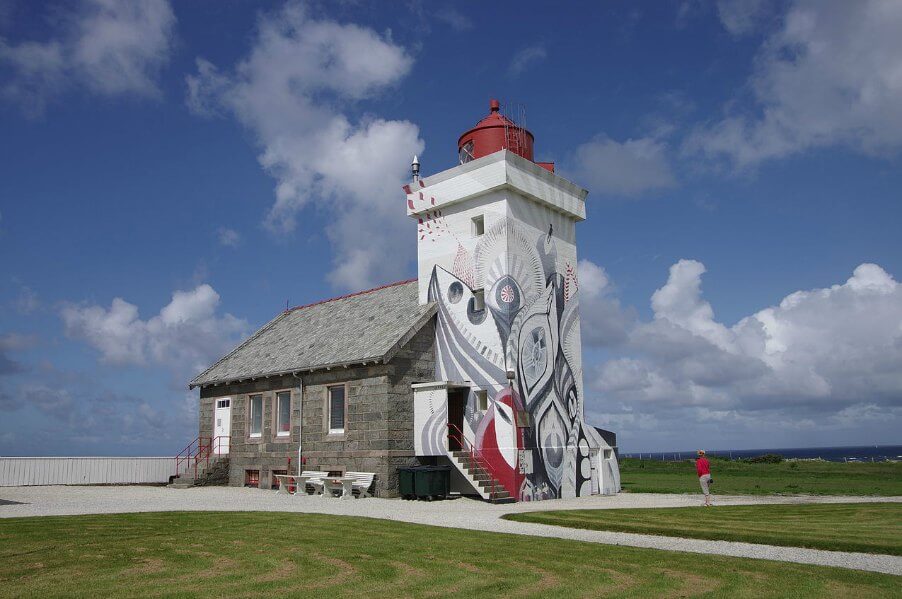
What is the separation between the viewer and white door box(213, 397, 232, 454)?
2955 cm

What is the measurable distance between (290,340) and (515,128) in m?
12.9

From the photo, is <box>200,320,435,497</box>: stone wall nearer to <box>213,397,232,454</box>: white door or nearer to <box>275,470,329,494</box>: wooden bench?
<box>275,470,329,494</box>: wooden bench

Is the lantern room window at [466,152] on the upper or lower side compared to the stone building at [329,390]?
→ upper

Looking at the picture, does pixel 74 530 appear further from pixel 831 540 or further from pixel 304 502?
pixel 831 540

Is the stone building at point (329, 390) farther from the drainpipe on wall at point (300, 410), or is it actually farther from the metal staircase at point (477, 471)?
the metal staircase at point (477, 471)

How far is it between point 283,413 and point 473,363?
8.15m

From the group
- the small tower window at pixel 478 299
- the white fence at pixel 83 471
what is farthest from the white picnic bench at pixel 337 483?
the white fence at pixel 83 471

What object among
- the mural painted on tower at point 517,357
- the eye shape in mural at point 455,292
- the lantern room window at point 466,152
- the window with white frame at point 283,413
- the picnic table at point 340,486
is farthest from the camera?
the window with white frame at point 283,413

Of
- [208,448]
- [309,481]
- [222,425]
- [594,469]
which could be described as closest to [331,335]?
[222,425]

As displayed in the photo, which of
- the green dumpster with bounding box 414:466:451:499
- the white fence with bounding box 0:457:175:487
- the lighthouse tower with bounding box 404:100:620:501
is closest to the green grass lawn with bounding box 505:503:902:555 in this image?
the green dumpster with bounding box 414:466:451:499

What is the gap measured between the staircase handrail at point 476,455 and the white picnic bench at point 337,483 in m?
2.99

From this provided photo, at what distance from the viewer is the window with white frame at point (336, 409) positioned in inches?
960

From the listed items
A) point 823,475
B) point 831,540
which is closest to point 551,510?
point 831,540

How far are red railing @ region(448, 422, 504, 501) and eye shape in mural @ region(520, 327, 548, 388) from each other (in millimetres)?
2640
